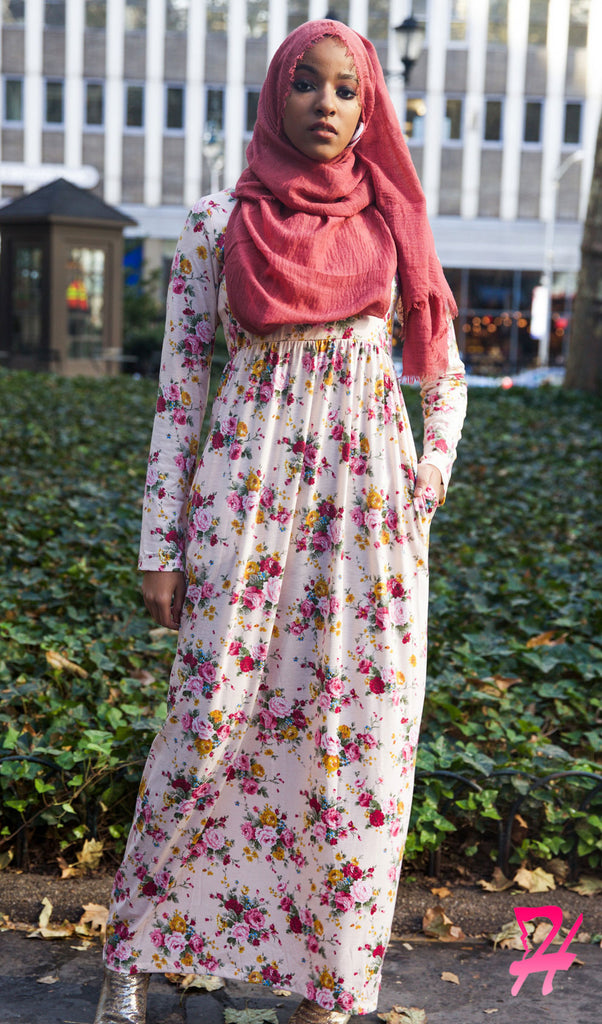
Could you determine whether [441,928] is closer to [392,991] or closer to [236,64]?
[392,991]

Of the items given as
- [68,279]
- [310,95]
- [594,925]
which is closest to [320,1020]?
[594,925]

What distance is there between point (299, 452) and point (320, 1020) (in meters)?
1.14

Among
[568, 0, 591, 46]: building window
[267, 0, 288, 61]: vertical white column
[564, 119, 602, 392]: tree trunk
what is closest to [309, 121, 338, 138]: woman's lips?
[564, 119, 602, 392]: tree trunk

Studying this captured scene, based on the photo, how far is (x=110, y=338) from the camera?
18578 millimetres

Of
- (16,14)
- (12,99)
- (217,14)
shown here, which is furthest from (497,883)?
(16,14)

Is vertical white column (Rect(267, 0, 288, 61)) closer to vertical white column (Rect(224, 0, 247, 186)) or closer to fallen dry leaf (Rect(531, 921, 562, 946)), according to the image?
vertical white column (Rect(224, 0, 247, 186))

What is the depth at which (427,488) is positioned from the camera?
90.6 inches

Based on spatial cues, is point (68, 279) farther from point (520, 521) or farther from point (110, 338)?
point (520, 521)

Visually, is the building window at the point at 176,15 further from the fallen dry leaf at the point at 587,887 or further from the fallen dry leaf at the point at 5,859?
the fallen dry leaf at the point at 587,887

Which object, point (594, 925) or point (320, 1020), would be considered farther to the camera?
point (594, 925)

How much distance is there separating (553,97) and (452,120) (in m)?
3.43

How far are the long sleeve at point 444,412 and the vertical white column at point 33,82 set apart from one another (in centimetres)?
3759

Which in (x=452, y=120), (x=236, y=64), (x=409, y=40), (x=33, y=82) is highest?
(x=236, y=64)

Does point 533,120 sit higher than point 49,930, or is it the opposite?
point 533,120
